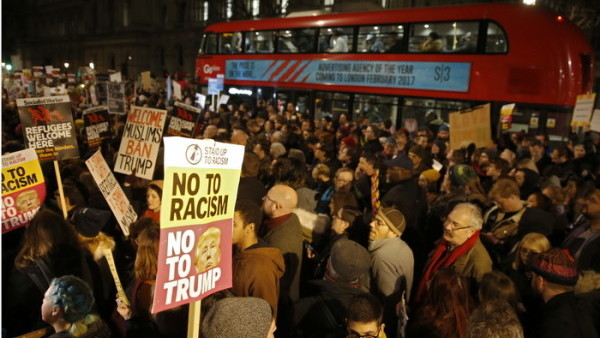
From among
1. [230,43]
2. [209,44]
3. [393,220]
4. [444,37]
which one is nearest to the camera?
[393,220]

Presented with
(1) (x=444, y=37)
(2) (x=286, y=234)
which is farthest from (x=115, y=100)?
(1) (x=444, y=37)

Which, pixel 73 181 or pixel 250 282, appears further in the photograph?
pixel 73 181

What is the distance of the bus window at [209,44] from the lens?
59.2 ft

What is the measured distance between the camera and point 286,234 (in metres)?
3.99

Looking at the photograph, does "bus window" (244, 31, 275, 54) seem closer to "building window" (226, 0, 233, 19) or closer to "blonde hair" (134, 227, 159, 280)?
"blonde hair" (134, 227, 159, 280)

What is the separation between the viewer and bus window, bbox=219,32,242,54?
17047 mm

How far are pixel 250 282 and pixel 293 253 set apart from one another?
0.87 metres

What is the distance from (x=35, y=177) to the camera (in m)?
4.44

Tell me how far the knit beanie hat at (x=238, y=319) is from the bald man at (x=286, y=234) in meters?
1.51

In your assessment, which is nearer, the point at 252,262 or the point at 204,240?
the point at 204,240

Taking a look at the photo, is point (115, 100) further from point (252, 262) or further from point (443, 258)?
point (443, 258)

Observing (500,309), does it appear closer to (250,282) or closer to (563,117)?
→ (250,282)

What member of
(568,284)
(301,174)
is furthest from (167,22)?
(568,284)

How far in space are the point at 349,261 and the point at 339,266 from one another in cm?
8
